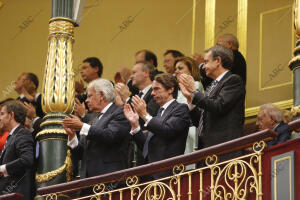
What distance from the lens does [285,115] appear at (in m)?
8.01

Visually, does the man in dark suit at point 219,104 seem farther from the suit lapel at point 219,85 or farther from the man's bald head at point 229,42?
the man's bald head at point 229,42

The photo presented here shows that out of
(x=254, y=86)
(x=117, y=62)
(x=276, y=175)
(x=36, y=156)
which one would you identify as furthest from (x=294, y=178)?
(x=117, y=62)

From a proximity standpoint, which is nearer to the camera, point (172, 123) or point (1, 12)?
point (172, 123)

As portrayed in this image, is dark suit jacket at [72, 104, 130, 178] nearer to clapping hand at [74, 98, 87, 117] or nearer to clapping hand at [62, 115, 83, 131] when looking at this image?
clapping hand at [62, 115, 83, 131]

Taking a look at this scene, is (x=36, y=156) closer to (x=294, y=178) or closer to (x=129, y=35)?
(x=294, y=178)

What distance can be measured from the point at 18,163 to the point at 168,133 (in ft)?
5.42

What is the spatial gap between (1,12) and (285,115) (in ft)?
20.9

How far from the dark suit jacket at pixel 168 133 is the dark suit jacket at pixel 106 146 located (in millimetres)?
367

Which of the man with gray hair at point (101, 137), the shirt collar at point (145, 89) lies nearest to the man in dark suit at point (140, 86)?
the shirt collar at point (145, 89)

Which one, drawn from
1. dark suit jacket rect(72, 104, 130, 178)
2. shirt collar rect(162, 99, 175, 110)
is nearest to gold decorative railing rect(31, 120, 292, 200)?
dark suit jacket rect(72, 104, 130, 178)

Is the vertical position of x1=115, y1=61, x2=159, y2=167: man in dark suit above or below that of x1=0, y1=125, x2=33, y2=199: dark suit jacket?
above

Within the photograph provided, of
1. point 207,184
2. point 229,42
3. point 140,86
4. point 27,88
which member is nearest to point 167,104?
point 140,86

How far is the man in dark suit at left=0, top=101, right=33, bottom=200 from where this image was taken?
26.4 feet

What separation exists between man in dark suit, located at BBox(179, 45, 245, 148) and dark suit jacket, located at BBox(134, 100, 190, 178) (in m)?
0.15
